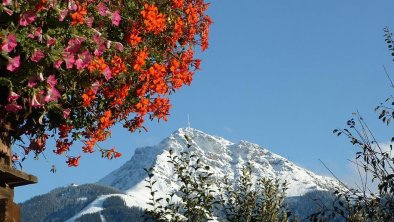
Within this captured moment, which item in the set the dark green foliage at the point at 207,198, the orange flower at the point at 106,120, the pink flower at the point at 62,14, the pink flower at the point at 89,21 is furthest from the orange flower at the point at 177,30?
the dark green foliage at the point at 207,198

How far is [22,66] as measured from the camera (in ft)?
23.2

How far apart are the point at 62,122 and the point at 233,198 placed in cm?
844

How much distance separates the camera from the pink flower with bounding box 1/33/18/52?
6461mm

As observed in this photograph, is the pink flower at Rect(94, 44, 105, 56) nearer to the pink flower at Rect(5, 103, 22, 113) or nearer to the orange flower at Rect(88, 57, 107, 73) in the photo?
the orange flower at Rect(88, 57, 107, 73)

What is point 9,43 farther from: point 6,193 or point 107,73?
point 6,193

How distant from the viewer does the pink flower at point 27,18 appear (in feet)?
22.0

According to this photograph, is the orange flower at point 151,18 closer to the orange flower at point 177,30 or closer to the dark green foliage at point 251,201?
the orange flower at point 177,30

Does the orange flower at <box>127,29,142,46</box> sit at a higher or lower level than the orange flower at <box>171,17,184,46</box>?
lower

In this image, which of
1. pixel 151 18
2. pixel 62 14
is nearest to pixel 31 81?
pixel 62 14

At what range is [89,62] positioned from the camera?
7.55 m

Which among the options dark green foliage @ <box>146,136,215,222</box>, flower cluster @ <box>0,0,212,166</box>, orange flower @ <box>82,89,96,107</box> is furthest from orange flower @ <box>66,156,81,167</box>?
dark green foliage @ <box>146,136,215,222</box>

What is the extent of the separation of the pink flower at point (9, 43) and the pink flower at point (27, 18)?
218 millimetres

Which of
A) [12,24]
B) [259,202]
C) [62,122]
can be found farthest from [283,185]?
[12,24]

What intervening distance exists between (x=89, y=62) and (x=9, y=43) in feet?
4.03
